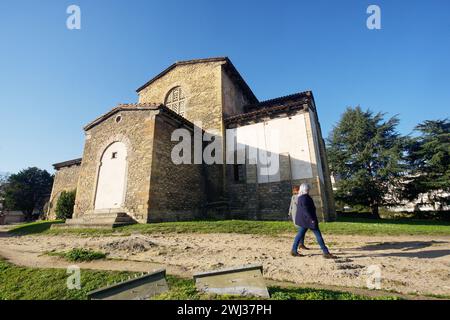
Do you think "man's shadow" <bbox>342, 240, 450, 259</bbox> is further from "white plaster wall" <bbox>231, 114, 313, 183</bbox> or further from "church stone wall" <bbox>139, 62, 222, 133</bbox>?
"church stone wall" <bbox>139, 62, 222, 133</bbox>

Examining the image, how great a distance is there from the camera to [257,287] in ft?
9.05

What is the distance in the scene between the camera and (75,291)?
369cm

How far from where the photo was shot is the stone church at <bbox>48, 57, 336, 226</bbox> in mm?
11108

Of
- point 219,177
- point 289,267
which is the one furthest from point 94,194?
point 289,267

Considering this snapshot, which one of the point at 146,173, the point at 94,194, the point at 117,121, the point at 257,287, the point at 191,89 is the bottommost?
the point at 257,287

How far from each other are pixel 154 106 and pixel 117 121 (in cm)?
282

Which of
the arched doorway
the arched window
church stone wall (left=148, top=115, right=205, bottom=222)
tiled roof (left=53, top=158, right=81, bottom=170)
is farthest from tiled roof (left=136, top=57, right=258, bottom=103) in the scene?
the arched doorway

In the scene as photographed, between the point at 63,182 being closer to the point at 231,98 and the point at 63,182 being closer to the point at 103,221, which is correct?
the point at 103,221

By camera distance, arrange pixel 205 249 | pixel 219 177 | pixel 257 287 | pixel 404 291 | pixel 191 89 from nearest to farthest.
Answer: pixel 257 287 → pixel 404 291 → pixel 205 249 → pixel 219 177 → pixel 191 89

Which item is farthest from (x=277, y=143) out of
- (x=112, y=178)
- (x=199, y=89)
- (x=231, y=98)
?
(x=112, y=178)

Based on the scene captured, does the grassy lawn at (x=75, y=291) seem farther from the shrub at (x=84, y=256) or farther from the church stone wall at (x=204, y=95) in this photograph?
the church stone wall at (x=204, y=95)
